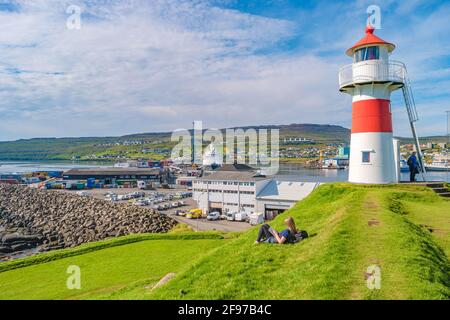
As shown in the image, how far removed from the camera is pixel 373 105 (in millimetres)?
17875

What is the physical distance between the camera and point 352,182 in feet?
62.4

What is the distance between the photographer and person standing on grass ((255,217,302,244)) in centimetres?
982

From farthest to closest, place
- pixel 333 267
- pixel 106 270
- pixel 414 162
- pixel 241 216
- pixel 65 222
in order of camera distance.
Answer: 1. pixel 65 222
2. pixel 241 216
3. pixel 414 162
4. pixel 106 270
5. pixel 333 267

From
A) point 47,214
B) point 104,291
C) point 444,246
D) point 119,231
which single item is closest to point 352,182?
point 444,246

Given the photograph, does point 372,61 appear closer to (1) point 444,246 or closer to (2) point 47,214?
(1) point 444,246

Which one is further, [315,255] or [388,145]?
[388,145]

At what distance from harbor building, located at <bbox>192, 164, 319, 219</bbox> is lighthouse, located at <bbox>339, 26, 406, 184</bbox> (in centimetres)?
2317

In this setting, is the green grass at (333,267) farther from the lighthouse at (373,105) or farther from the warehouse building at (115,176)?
the warehouse building at (115,176)

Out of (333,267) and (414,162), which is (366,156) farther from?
(333,267)

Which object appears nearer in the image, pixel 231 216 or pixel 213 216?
pixel 231 216

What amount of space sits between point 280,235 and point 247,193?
37534 millimetres

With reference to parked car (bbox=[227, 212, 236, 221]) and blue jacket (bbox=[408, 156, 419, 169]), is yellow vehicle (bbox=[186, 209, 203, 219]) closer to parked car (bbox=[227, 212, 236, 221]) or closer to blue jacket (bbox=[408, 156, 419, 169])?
parked car (bbox=[227, 212, 236, 221])

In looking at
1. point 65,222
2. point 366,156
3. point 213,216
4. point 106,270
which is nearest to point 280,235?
point 366,156

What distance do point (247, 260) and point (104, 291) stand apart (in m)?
8.11
